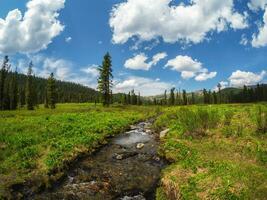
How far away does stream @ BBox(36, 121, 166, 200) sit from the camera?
14656 millimetres

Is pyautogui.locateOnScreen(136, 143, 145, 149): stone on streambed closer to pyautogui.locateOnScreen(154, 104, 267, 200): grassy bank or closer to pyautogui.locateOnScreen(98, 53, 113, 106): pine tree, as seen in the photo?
pyautogui.locateOnScreen(154, 104, 267, 200): grassy bank

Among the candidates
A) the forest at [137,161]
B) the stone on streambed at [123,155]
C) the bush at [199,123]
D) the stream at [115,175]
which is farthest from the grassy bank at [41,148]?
the bush at [199,123]

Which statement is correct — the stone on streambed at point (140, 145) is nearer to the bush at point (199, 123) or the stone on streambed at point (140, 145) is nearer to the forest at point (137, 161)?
the forest at point (137, 161)

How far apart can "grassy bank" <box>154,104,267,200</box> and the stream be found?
3.50 feet

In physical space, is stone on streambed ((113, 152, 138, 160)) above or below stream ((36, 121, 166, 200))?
above

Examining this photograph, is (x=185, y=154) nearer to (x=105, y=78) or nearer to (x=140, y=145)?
(x=140, y=145)

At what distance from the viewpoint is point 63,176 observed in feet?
55.2

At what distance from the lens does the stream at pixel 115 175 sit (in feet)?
48.1

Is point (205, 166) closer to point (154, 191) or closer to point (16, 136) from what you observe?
point (154, 191)

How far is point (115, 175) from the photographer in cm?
1711

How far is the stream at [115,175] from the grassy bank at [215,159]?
3.50 ft

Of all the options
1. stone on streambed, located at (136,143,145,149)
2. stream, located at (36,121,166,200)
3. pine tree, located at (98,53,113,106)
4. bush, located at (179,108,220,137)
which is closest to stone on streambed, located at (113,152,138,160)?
stream, located at (36,121,166,200)

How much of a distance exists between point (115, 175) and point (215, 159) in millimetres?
6493

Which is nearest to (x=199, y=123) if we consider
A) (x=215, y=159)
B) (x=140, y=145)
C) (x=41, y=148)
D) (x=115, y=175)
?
(x=140, y=145)
